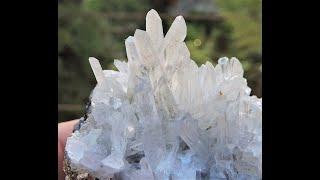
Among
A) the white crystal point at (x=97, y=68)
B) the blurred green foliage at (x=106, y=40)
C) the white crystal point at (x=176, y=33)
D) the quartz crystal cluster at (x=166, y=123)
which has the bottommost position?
the quartz crystal cluster at (x=166, y=123)

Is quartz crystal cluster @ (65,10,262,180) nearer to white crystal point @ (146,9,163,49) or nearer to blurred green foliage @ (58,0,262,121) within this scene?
white crystal point @ (146,9,163,49)

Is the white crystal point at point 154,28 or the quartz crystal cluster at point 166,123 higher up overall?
the white crystal point at point 154,28

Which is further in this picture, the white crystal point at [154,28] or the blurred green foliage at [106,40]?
the blurred green foliage at [106,40]

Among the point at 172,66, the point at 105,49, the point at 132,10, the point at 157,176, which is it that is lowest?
the point at 157,176

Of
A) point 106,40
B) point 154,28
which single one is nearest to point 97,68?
point 154,28

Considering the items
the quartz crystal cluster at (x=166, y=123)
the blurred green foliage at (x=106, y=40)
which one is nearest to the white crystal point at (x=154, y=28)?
the quartz crystal cluster at (x=166, y=123)

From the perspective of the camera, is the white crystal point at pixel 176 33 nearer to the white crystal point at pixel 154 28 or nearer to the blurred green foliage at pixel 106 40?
the white crystal point at pixel 154 28
